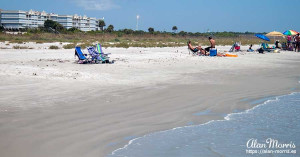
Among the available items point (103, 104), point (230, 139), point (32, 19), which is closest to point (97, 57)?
point (103, 104)

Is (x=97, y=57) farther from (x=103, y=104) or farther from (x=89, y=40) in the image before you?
(x=89, y=40)

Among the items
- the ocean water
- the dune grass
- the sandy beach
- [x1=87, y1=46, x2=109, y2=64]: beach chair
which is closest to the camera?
the ocean water

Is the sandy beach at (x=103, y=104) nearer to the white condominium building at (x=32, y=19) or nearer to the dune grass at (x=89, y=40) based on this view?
the dune grass at (x=89, y=40)

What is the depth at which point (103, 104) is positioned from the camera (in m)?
6.84

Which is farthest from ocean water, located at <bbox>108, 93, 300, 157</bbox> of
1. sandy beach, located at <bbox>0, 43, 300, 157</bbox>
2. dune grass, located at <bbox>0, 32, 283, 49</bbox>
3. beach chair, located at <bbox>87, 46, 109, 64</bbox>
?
dune grass, located at <bbox>0, 32, 283, 49</bbox>

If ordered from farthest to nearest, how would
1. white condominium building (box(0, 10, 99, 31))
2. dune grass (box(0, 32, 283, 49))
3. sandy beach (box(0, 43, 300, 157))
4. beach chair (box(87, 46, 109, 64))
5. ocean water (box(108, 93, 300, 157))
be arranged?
1. white condominium building (box(0, 10, 99, 31))
2. dune grass (box(0, 32, 283, 49))
3. beach chair (box(87, 46, 109, 64))
4. sandy beach (box(0, 43, 300, 157))
5. ocean water (box(108, 93, 300, 157))

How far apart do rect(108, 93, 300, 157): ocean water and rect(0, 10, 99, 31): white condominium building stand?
377ft

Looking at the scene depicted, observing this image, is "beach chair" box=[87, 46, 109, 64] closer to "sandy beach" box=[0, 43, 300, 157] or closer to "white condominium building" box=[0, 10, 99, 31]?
"sandy beach" box=[0, 43, 300, 157]

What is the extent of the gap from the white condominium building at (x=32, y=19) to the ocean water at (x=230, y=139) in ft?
377

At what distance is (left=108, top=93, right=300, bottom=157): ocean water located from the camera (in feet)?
14.8

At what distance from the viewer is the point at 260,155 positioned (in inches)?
176

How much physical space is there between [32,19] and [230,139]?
435ft

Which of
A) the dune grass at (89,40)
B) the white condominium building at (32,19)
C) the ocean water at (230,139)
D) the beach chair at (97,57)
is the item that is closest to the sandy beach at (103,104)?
the ocean water at (230,139)

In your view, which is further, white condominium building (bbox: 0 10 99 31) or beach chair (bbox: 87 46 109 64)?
white condominium building (bbox: 0 10 99 31)
